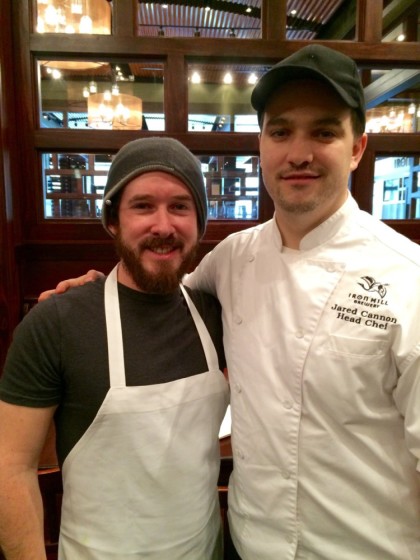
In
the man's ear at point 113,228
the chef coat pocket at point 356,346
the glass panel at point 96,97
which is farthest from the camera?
the glass panel at point 96,97

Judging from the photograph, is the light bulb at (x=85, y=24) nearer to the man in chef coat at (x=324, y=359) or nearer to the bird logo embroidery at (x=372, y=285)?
the man in chef coat at (x=324, y=359)

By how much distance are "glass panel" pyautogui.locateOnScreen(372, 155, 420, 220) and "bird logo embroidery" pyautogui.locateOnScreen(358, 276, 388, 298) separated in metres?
1.57

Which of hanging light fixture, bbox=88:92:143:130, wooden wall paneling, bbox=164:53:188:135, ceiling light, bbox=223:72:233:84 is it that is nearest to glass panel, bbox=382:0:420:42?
ceiling light, bbox=223:72:233:84

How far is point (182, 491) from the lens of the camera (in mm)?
1088

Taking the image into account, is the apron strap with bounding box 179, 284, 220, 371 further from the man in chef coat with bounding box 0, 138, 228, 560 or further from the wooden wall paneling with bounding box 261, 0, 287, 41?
the wooden wall paneling with bounding box 261, 0, 287, 41

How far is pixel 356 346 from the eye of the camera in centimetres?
94

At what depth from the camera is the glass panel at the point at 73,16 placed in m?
2.09

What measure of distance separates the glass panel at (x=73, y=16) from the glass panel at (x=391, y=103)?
1525 millimetres

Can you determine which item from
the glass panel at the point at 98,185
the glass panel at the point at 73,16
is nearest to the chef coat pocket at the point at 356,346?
the glass panel at the point at 98,185

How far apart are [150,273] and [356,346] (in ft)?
1.88

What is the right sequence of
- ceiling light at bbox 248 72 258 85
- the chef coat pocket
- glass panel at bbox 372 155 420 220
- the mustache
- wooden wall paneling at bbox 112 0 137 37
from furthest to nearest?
1. ceiling light at bbox 248 72 258 85
2. glass panel at bbox 372 155 420 220
3. wooden wall paneling at bbox 112 0 137 37
4. the mustache
5. the chef coat pocket

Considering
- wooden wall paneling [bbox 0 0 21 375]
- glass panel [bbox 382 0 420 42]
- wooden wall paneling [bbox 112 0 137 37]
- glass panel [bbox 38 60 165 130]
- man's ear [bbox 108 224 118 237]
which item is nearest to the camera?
man's ear [bbox 108 224 118 237]

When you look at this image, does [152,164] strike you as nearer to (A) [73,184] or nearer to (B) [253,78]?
(A) [73,184]

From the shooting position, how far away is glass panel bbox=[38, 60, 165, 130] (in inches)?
88.1
